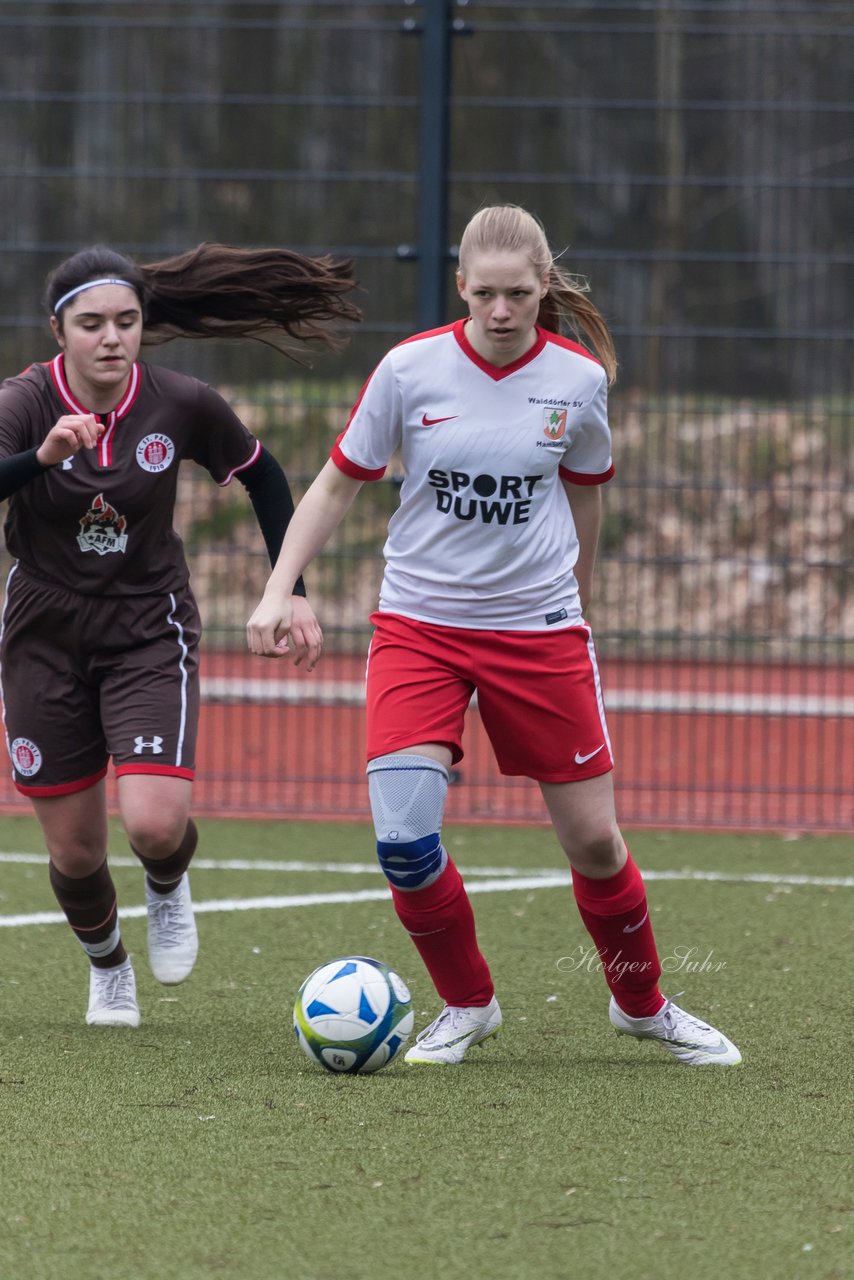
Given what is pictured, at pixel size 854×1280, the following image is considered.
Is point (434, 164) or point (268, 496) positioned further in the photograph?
point (434, 164)

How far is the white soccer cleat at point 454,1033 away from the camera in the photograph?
4250 mm

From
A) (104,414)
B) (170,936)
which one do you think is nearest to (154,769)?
(170,936)

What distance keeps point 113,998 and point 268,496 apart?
1368mm

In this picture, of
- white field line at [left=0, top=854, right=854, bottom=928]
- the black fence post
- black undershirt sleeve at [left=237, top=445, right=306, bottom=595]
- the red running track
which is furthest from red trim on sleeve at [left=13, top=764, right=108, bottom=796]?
the black fence post

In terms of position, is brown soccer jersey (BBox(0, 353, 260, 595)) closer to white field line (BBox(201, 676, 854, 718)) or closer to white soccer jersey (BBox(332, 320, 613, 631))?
white soccer jersey (BBox(332, 320, 613, 631))

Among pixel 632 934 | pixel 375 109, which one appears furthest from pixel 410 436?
pixel 375 109

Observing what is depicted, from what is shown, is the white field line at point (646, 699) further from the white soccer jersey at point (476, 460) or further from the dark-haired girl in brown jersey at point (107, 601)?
the white soccer jersey at point (476, 460)

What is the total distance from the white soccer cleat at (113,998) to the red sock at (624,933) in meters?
1.24

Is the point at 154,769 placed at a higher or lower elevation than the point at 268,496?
lower

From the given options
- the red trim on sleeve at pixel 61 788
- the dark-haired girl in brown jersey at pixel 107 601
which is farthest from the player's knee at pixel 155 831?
the red trim on sleeve at pixel 61 788

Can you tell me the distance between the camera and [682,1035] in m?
4.29

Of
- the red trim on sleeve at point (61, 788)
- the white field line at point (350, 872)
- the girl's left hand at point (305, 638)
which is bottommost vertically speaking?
the white field line at point (350, 872)

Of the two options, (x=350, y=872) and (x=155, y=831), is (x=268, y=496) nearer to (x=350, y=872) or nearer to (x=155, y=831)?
(x=155, y=831)

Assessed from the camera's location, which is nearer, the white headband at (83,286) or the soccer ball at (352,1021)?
the soccer ball at (352,1021)
